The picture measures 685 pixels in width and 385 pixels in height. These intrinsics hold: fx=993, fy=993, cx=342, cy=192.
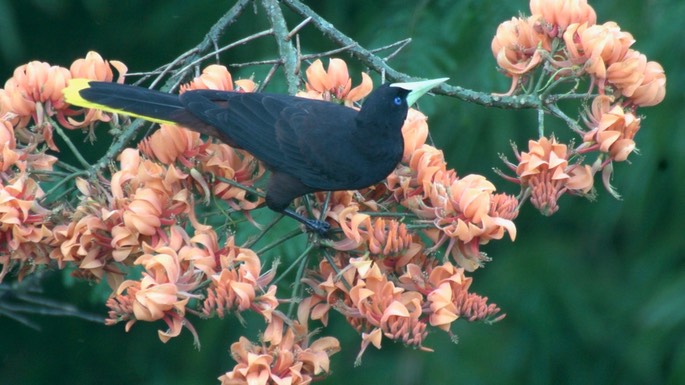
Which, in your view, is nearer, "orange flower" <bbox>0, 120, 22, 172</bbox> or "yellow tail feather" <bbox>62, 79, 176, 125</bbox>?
"orange flower" <bbox>0, 120, 22, 172</bbox>

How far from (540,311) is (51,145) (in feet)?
6.73

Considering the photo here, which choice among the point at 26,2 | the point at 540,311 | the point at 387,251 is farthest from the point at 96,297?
the point at 387,251

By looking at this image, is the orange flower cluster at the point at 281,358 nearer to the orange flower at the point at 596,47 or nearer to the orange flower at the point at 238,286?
the orange flower at the point at 238,286

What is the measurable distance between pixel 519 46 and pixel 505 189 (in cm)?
157

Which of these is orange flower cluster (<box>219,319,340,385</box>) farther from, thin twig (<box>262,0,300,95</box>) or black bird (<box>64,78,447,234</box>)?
thin twig (<box>262,0,300,95</box>)

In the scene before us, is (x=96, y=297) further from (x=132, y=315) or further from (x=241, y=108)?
(x=132, y=315)

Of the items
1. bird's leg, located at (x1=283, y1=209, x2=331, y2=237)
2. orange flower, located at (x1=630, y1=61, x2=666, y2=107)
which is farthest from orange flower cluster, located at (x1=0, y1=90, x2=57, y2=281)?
orange flower, located at (x1=630, y1=61, x2=666, y2=107)

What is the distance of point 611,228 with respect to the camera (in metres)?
3.59

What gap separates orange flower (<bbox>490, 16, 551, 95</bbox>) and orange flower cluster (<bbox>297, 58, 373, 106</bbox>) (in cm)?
31

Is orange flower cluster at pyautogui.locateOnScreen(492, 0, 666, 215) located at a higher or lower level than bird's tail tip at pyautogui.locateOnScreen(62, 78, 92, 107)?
higher

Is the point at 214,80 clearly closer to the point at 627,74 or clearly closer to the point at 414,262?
the point at 414,262

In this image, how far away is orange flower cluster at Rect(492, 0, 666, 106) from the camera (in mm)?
1968

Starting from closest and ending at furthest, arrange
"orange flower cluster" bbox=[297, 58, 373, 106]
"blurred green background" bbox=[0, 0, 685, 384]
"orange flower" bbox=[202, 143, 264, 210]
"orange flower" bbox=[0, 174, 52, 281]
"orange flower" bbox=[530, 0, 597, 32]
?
"orange flower" bbox=[0, 174, 52, 281] < "orange flower" bbox=[202, 143, 264, 210] < "orange flower" bbox=[530, 0, 597, 32] < "orange flower cluster" bbox=[297, 58, 373, 106] < "blurred green background" bbox=[0, 0, 685, 384]

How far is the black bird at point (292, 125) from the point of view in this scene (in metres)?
2.14
